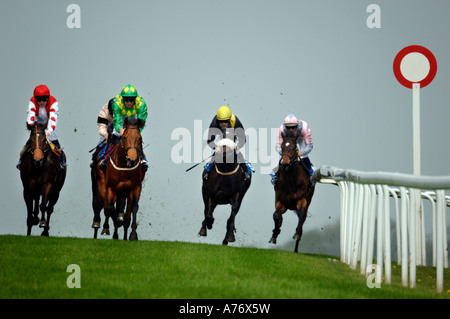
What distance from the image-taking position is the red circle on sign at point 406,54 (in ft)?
39.2

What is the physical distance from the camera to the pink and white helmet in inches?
548

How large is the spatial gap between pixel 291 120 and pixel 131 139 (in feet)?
9.52

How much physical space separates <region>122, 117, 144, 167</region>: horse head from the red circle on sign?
3976 millimetres

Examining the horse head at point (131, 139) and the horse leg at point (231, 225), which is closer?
the horse head at point (131, 139)

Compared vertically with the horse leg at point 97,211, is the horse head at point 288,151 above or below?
above

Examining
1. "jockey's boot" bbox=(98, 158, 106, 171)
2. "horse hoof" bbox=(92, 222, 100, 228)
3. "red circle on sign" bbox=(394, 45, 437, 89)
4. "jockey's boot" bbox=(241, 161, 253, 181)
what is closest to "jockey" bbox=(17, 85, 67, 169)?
"jockey's boot" bbox=(98, 158, 106, 171)

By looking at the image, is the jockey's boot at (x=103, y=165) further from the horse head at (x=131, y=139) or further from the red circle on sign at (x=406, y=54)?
the red circle on sign at (x=406, y=54)

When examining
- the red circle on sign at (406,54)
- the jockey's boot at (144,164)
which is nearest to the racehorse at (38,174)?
the jockey's boot at (144,164)

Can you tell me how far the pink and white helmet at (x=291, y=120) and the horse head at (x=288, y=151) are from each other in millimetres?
280

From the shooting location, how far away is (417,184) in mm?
7496

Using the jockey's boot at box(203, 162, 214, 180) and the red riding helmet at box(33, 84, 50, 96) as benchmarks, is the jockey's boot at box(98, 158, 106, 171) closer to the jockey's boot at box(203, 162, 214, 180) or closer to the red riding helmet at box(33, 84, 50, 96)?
the red riding helmet at box(33, 84, 50, 96)

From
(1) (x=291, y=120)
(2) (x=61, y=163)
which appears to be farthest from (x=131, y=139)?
(1) (x=291, y=120)
